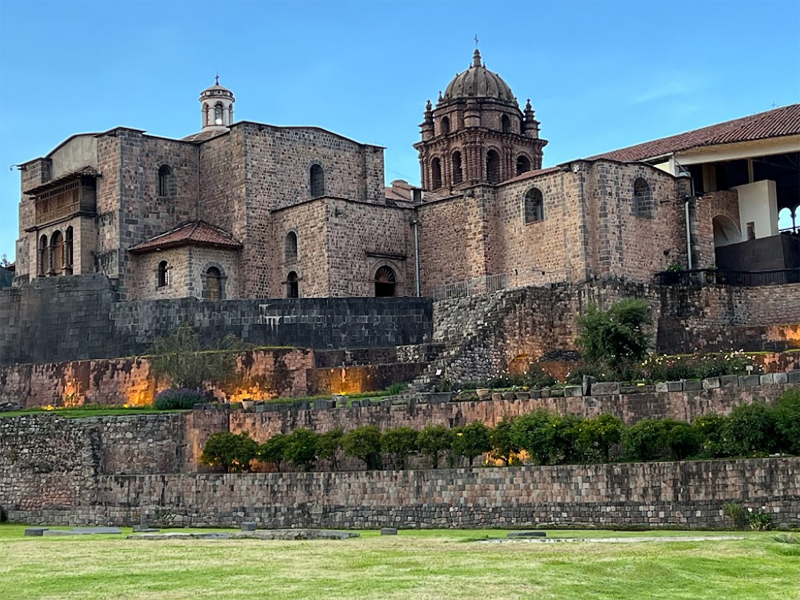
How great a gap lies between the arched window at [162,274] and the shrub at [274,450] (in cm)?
1705

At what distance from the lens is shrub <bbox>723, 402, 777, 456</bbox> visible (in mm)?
27031

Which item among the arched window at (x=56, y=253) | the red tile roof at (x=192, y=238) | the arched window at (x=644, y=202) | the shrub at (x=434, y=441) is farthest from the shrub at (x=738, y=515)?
the arched window at (x=56, y=253)

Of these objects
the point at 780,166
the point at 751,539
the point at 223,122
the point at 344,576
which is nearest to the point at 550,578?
the point at 344,576

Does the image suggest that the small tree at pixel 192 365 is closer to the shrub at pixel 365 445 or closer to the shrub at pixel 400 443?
the shrub at pixel 365 445

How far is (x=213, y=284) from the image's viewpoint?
49.9 m

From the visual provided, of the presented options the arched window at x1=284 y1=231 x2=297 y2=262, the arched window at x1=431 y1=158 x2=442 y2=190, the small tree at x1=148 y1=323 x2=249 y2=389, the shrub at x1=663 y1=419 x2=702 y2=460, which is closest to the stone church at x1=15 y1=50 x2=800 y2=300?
the arched window at x1=284 y1=231 x2=297 y2=262

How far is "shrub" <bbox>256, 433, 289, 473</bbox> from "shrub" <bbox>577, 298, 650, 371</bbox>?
32.9 feet

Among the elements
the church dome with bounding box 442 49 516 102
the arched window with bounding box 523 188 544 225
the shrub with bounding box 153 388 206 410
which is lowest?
the shrub with bounding box 153 388 206 410

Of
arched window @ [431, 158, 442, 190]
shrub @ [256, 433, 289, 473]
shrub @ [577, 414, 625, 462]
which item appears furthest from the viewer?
arched window @ [431, 158, 442, 190]

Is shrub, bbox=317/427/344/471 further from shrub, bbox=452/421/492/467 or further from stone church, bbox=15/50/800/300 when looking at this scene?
stone church, bbox=15/50/800/300

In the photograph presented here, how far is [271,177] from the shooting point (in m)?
51.2

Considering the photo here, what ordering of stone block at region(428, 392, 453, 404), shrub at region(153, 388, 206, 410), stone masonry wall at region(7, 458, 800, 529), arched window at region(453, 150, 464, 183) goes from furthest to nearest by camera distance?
arched window at region(453, 150, 464, 183), shrub at region(153, 388, 206, 410), stone block at region(428, 392, 453, 404), stone masonry wall at region(7, 458, 800, 529)

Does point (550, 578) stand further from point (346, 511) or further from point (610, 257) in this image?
point (610, 257)

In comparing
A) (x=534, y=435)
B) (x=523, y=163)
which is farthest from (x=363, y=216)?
(x=534, y=435)
